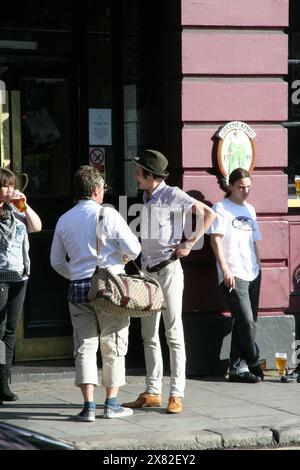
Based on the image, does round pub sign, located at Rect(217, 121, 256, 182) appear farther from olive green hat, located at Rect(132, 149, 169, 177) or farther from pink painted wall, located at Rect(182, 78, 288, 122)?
olive green hat, located at Rect(132, 149, 169, 177)

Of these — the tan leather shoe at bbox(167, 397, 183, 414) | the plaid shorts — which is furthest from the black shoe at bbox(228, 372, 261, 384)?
the plaid shorts

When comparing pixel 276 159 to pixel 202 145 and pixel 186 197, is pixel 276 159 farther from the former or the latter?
pixel 186 197

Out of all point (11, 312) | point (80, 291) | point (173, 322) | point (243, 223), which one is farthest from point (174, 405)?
point (243, 223)

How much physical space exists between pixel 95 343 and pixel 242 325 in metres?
2.14

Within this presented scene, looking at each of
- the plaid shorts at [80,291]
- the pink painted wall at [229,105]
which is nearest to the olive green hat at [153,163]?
the plaid shorts at [80,291]

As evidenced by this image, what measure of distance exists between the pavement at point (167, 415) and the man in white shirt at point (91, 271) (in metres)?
0.36

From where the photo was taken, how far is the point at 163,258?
849cm

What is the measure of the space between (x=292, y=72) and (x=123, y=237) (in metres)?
3.80

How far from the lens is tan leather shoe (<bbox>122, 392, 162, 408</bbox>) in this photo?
28.2 ft

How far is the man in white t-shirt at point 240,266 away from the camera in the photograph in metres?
9.73

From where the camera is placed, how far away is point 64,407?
8680 mm

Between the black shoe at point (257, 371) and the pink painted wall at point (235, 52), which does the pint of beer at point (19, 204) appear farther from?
the black shoe at point (257, 371)
